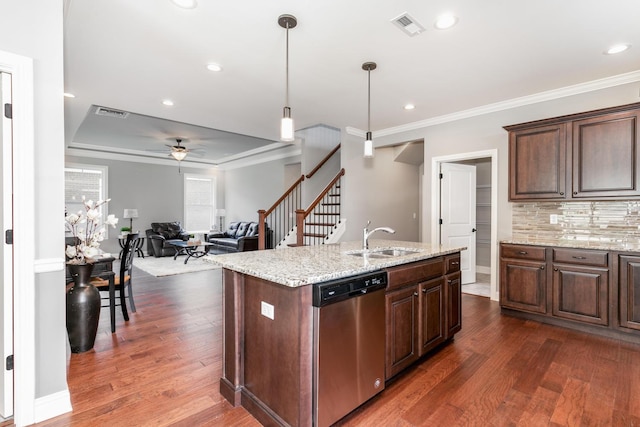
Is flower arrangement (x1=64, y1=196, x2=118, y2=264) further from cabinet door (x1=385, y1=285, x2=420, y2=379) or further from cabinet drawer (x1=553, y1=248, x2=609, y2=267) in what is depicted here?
cabinet drawer (x1=553, y1=248, x2=609, y2=267)

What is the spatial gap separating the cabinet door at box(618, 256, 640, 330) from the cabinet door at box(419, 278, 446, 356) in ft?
6.19

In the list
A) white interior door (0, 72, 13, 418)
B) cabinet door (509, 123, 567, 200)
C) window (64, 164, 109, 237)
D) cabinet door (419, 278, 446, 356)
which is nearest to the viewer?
white interior door (0, 72, 13, 418)

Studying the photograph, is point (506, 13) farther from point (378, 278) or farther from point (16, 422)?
point (16, 422)

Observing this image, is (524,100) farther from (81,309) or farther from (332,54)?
(81,309)

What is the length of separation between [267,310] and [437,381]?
1.46 m

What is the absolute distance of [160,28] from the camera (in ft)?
8.67

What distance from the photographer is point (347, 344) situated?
6.14ft

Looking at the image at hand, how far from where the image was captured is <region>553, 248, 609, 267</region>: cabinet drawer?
322 centimetres

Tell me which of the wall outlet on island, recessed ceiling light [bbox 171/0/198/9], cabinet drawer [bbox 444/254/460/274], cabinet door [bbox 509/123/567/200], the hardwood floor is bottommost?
the hardwood floor

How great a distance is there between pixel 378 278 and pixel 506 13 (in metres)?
2.24

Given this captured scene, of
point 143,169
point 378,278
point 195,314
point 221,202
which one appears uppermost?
point 143,169

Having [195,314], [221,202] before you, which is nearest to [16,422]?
[195,314]

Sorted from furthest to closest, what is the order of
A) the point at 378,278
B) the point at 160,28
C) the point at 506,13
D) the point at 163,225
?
1. the point at 163,225
2. the point at 160,28
3. the point at 506,13
4. the point at 378,278

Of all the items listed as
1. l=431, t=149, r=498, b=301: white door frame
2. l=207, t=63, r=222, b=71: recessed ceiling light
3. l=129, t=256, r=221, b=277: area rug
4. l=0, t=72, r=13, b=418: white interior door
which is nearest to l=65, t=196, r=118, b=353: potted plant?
l=0, t=72, r=13, b=418: white interior door
